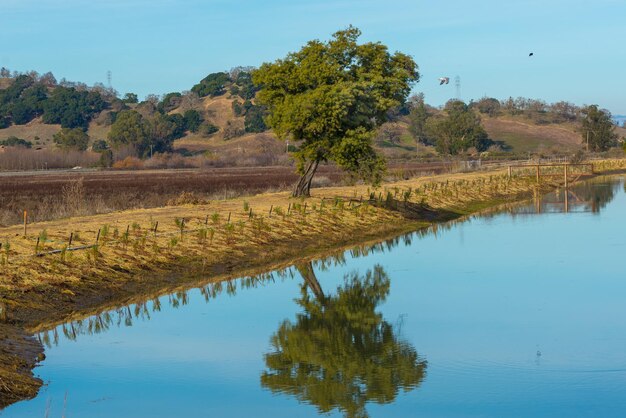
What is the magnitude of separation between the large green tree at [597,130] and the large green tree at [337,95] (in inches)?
4034

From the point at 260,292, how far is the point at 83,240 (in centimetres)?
517

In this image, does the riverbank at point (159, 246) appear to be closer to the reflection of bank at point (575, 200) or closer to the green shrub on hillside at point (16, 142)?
the reflection of bank at point (575, 200)

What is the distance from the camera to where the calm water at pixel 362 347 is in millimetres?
12883

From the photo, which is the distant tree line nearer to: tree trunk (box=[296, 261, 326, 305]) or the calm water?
tree trunk (box=[296, 261, 326, 305])

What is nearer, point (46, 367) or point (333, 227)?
point (46, 367)

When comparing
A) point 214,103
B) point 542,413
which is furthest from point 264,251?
point 214,103

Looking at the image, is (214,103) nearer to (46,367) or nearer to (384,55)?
(384,55)

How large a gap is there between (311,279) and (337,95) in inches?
494

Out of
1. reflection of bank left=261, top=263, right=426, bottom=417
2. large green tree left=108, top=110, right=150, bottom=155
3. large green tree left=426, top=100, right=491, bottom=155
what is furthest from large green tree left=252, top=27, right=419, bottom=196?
large green tree left=108, top=110, right=150, bottom=155

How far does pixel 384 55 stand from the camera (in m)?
39.3

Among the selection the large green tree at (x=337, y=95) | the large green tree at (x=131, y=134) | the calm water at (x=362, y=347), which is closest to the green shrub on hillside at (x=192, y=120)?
the large green tree at (x=131, y=134)

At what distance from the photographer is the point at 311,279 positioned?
24.8 m

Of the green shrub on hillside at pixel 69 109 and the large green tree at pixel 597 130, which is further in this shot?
the green shrub on hillside at pixel 69 109

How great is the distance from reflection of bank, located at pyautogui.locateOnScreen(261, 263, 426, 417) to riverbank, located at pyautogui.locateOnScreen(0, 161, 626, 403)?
3.72 m
